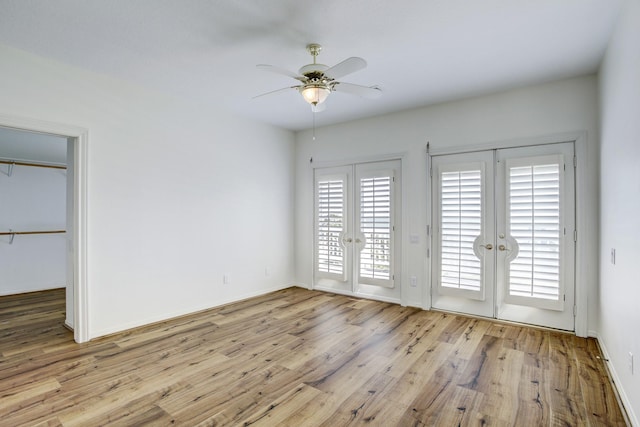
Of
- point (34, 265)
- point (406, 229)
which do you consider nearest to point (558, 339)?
point (406, 229)

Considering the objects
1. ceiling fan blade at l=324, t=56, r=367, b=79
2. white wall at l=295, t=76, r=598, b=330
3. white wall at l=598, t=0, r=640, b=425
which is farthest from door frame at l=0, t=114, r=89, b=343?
white wall at l=598, t=0, r=640, b=425

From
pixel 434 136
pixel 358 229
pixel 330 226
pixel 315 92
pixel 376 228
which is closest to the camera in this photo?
pixel 315 92

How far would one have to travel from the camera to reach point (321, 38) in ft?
8.72

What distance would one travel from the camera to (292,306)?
14.8 ft

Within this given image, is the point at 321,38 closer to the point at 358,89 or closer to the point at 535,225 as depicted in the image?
the point at 358,89

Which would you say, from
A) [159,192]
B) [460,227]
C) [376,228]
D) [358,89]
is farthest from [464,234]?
[159,192]

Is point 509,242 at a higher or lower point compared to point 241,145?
lower

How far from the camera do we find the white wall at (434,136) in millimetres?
3338

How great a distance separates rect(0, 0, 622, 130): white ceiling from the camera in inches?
89.4

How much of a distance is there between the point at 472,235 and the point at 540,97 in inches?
65.1

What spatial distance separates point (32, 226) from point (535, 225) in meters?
7.37

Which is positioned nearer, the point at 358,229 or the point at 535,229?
the point at 535,229

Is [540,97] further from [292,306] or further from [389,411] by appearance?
[292,306]

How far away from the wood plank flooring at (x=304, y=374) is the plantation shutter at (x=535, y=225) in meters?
0.50
